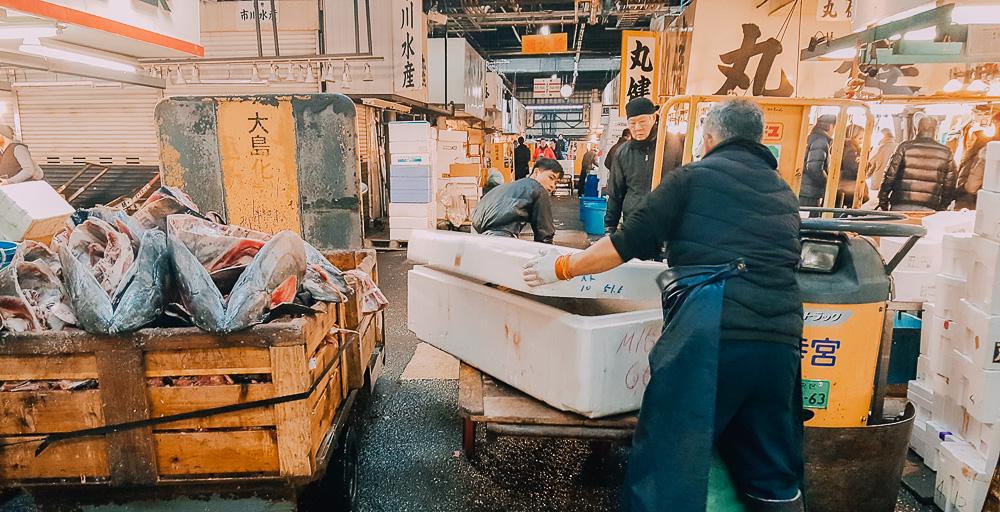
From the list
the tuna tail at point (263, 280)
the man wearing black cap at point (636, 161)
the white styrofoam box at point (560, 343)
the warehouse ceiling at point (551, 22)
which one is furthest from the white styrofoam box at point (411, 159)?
the tuna tail at point (263, 280)

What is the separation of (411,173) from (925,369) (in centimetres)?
875

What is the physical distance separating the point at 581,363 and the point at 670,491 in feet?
2.14

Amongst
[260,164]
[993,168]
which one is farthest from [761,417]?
[260,164]

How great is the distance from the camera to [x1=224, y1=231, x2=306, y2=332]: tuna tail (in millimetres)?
2098

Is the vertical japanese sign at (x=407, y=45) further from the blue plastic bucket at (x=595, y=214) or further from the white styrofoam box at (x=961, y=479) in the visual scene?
the white styrofoam box at (x=961, y=479)

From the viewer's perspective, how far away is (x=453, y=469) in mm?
3484

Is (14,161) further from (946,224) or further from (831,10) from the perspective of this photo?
(831,10)

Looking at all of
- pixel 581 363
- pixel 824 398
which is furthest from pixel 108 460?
pixel 824 398

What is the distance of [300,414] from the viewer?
7.06 feet

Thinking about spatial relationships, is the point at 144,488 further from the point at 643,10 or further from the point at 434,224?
the point at 643,10

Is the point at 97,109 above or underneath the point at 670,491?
above

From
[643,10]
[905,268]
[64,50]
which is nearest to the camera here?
[905,268]

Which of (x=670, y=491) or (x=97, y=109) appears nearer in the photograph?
(x=670, y=491)

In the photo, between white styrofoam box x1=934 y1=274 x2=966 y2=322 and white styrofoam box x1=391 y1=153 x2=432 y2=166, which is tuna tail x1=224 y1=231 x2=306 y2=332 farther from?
white styrofoam box x1=391 y1=153 x2=432 y2=166
